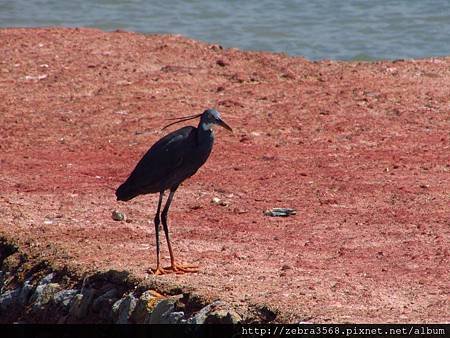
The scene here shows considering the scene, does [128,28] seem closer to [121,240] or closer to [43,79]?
[43,79]

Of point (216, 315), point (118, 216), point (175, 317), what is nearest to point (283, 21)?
point (118, 216)

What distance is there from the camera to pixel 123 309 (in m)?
8.57

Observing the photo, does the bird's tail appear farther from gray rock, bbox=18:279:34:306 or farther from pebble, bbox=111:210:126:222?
pebble, bbox=111:210:126:222

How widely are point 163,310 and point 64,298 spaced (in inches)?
40.3

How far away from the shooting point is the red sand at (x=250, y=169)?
343 inches

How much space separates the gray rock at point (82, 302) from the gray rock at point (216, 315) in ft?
3.37

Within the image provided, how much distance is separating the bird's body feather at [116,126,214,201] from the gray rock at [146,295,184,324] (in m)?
Answer: 0.98

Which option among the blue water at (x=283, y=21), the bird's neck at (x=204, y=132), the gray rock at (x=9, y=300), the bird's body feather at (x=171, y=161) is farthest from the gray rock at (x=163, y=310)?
the blue water at (x=283, y=21)

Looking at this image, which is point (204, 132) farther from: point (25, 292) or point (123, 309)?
point (25, 292)

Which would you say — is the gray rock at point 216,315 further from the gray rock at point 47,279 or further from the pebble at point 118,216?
the pebble at point 118,216

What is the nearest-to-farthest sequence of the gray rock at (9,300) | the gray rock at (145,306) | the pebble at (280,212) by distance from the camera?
the gray rock at (145,306), the gray rock at (9,300), the pebble at (280,212)

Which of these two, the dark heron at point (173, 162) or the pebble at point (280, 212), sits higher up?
the dark heron at point (173, 162)

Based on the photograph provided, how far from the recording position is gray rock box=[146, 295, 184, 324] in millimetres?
8273

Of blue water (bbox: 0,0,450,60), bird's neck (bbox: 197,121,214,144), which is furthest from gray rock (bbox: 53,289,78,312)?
blue water (bbox: 0,0,450,60)
